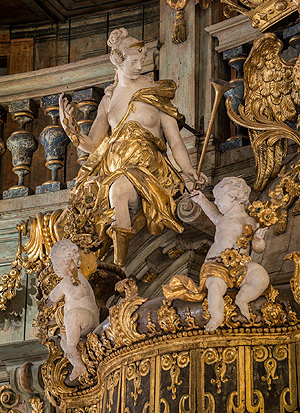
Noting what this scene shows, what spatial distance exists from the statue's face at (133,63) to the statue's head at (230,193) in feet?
4.46

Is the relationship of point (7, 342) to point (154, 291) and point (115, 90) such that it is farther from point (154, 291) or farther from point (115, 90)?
point (115, 90)

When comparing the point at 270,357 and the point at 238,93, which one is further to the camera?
the point at 238,93

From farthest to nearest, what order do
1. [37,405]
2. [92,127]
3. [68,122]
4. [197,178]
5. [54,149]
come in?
[54,149] → [37,405] → [92,127] → [68,122] → [197,178]

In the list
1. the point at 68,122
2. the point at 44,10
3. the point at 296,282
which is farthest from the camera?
the point at 44,10

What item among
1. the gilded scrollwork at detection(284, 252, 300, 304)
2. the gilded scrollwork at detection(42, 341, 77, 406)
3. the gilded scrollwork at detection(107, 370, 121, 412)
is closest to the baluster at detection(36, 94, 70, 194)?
the gilded scrollwork at detection(42, 341, 77, 406)

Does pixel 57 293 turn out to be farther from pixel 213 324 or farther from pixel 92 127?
pixel 92 127

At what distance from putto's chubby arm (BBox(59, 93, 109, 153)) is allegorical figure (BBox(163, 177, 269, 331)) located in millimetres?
1407

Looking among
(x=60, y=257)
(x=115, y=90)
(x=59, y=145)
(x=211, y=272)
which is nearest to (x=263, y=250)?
(x=211, y=272)

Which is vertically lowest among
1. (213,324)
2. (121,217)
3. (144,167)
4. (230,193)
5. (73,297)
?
(213,324)

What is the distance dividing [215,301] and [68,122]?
2.04 meters

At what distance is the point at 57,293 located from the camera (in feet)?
22.8

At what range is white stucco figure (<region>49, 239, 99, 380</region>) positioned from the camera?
6.87m

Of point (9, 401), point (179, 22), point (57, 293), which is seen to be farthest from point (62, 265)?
point (179, 22)

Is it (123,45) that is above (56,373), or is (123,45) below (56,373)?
above
